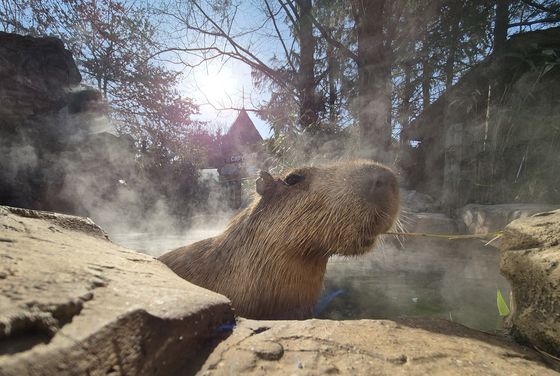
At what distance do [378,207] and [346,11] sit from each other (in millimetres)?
7561

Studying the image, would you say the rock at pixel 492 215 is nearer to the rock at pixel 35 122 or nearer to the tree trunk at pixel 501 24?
the tree trunk at pixel 501 24

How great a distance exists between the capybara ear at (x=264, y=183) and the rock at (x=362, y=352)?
53.2 inches

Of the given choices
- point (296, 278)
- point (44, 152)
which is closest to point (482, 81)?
point (296, 278)

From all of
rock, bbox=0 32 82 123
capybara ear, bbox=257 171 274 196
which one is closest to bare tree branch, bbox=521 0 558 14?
capybara ear, bbox=257 171 274 196

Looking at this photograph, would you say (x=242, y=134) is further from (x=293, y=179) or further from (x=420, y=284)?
(x=293, y=179)

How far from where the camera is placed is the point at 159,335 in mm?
783

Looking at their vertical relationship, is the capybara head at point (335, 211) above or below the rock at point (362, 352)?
above

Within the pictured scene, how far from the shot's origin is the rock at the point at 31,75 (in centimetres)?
430

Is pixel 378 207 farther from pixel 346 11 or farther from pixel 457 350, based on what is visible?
pixel 346 11

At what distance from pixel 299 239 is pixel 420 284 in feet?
5.86

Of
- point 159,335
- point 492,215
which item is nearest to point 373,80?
point 492,215

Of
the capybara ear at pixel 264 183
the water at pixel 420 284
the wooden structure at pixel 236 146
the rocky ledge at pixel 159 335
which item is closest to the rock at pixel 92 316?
the rocky ledge at pixel 159 335

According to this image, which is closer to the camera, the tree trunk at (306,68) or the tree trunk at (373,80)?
the tree trunk at (373,80)

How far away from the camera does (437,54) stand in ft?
Answer: 23.8
